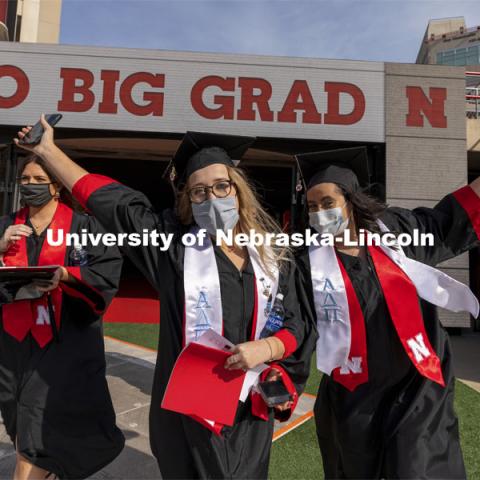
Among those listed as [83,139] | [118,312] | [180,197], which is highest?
[83,139]

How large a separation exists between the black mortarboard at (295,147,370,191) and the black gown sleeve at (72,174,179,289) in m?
0.86

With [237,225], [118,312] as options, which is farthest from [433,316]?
[118,312]

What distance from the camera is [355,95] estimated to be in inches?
348

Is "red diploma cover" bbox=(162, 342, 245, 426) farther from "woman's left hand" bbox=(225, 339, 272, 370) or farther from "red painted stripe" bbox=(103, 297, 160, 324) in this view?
"red painted stripe" bbox=(103, 297, 160, 324)

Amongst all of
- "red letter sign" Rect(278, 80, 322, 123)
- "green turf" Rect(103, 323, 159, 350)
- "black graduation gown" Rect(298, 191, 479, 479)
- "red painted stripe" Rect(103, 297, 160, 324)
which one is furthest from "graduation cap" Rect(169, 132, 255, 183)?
"red letter sign" Rect(278, 80, 322, 123)

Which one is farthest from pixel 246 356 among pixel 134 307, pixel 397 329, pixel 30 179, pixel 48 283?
pixel 134 307

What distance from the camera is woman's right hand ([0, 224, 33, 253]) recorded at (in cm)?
214

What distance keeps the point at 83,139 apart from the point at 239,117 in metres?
3.66

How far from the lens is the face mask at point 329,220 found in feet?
6.64

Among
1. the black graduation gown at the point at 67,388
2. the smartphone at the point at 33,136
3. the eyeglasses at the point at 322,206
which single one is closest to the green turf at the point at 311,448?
the black graduation gown at the point at 67,388

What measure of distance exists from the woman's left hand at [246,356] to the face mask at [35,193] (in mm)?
1510

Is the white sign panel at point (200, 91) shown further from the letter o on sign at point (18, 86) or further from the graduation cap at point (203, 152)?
the graduation cap at point (203, 152)

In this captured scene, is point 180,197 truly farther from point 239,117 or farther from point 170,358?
point 239,117

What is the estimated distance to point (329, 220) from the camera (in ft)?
6.64
